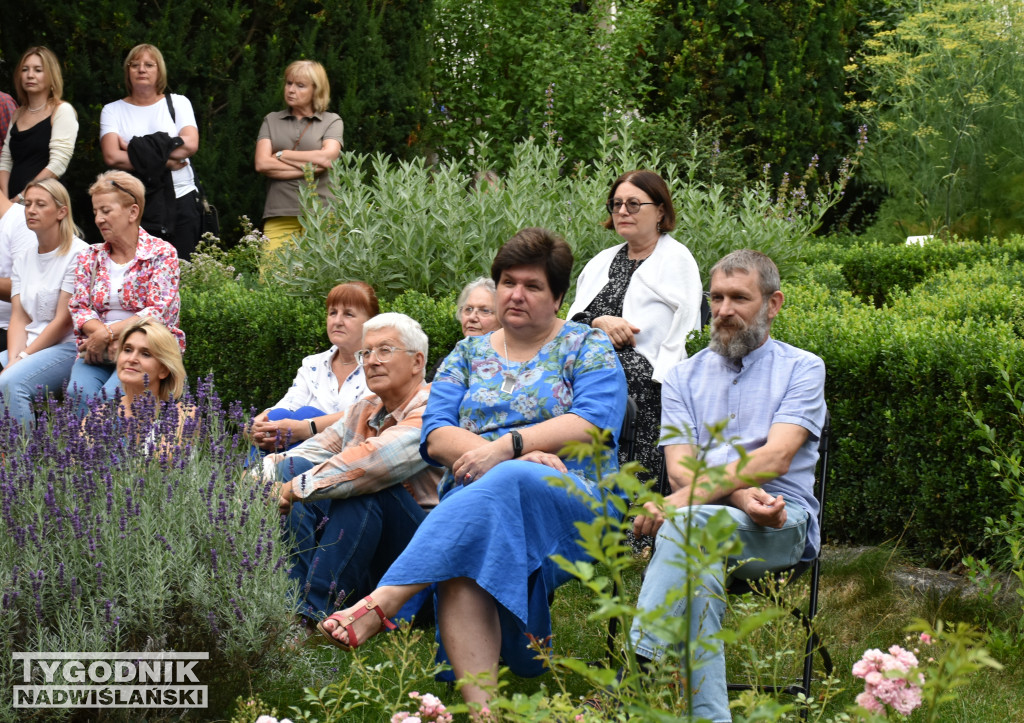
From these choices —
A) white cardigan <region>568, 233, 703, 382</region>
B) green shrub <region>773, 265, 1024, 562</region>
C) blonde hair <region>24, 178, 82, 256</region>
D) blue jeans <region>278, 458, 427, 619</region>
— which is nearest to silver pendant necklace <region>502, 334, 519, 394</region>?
blue jeans <region>278, 458, 427, 619</region>

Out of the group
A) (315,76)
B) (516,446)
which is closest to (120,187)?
(315,76)

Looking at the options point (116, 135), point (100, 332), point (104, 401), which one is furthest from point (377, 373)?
point (116, 135)

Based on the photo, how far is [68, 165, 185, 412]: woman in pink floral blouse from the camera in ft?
19.8

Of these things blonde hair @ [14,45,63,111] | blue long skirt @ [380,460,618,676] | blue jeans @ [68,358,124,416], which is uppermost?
blonde hair @ [14,45,63,111]

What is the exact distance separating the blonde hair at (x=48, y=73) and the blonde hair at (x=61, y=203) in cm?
212

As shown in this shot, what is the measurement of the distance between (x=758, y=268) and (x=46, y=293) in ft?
13.6

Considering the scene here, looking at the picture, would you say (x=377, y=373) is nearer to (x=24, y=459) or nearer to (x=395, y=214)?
(x=24, y=459)

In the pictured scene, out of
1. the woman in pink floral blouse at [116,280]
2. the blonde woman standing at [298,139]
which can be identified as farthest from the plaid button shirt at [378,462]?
the blonde woman standing at [298,139]

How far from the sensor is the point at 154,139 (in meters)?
8.42

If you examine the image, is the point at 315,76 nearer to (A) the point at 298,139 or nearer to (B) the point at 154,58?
(A) the point at 298,139

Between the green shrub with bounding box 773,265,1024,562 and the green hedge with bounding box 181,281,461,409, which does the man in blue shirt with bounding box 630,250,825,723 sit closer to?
the green shrub with bounding box 773,265,1024,562

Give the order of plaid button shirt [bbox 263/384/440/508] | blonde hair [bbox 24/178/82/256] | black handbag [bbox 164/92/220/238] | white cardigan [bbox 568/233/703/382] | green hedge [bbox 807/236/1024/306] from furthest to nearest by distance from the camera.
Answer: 1. green hedge [bbox 807/236/1024/306]
2. black handbag [bbox 164/92/220/238]
3. blonde hair [bbox 24/178/82/256]
4. white cardigan [bbox 568/233/703/382]
5. plaid button shirt [bbox 263/384/440/508]

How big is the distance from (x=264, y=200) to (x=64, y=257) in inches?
163

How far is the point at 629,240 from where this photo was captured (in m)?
5.74
